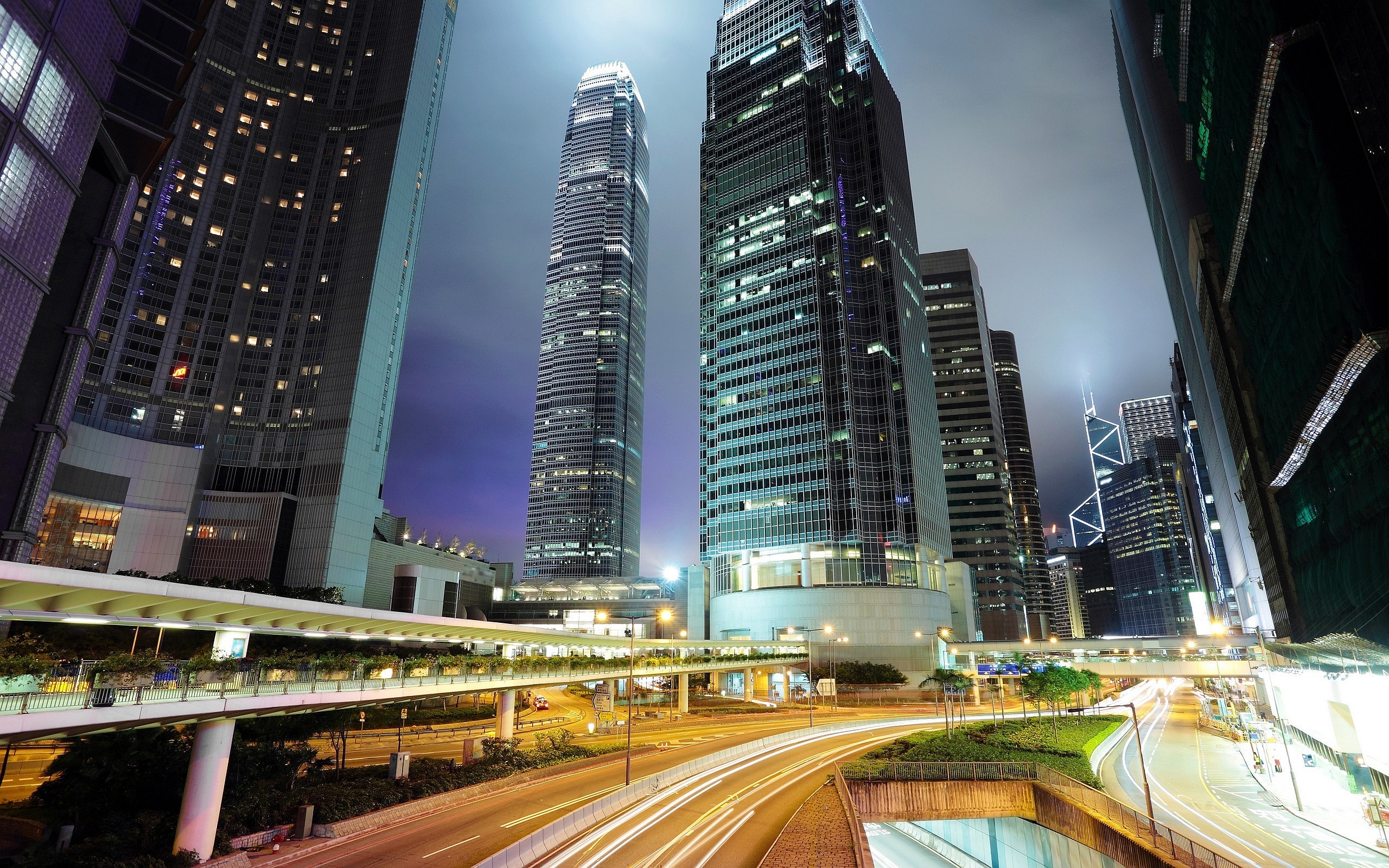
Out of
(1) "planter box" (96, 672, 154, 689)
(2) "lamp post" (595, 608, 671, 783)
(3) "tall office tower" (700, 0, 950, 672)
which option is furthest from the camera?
(3) "tall office tower" (700, 0, 950, 672)

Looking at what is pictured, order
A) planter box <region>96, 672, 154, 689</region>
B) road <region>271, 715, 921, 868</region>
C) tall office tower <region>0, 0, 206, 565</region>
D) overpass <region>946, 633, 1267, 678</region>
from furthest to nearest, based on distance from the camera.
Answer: overpass <region>946, 633, 1267, 678</region>, tall office tower <region>0, 0, 206, 565</region>, road <region>271, 715, 921, 868</region>, planter box <region>96, 672, 154, 689</region>

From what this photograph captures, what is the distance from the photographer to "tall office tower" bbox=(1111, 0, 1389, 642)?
2697 centimetres

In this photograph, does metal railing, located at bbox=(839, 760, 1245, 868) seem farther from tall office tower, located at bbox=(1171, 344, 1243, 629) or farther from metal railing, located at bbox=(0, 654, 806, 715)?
tall office tower, located at bbox=(1171, 344, 1243, 629)

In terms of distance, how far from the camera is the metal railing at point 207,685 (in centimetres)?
1814

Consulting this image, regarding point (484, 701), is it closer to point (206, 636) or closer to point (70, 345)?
point (206, 636)

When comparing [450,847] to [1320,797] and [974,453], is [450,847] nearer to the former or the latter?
[1320,797]

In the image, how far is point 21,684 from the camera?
17.6 meters

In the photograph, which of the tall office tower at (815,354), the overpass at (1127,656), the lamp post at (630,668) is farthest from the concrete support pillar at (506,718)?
the tall office tower at (815,354)

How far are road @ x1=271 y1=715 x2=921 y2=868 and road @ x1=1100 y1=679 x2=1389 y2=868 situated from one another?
69.1 ft

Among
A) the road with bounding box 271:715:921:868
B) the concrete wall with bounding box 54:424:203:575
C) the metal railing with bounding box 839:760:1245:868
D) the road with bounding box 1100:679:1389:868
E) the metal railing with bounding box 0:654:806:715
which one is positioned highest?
the concrete wall with bounding box 54:424:203:575

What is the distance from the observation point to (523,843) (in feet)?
76.2

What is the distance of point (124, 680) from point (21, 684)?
2.73 meters

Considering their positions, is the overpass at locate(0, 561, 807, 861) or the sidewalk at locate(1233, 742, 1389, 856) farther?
the sidewalk at locate(1233, 742, 1389, 856)

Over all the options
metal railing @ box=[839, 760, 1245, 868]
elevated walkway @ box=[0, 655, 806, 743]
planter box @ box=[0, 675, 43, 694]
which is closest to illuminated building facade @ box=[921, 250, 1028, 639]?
metal railing @ box=[839, 760, 1245, 868]
